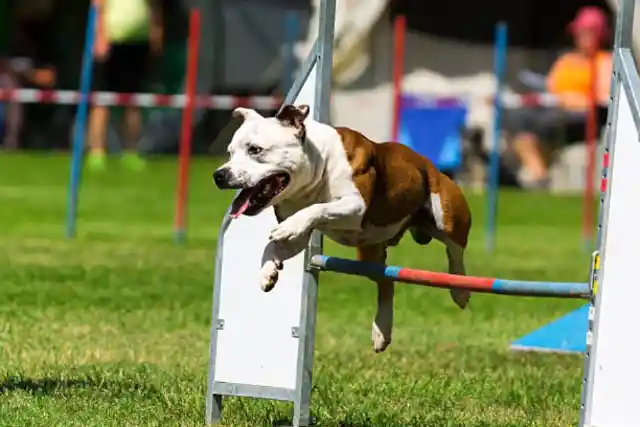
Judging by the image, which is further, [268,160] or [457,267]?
[457,267]

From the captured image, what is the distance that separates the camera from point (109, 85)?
20.1 m

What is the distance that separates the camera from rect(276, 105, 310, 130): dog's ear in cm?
573

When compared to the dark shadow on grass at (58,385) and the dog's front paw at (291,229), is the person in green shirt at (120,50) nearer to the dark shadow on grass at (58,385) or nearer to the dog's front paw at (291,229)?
the dark shadow on grass at (58,385)

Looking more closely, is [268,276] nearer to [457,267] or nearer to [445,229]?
[445,229]

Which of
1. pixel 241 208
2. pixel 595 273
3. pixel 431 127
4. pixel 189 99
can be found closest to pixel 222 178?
pixel 241 208

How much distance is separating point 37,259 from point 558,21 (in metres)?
11.8

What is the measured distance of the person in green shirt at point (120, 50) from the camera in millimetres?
19500

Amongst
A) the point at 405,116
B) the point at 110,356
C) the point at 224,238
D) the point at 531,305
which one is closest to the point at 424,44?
the point at 405,116

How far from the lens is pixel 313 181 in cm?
577

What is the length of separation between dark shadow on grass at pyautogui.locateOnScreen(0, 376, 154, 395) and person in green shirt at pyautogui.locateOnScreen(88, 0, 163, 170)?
1238 centimetres

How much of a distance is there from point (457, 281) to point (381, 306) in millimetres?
976

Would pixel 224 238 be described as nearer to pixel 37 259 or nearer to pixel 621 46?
pixel 621 46

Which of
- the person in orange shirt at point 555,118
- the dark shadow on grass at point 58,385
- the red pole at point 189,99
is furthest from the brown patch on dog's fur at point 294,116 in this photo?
the person in orange shirt at point 555,118

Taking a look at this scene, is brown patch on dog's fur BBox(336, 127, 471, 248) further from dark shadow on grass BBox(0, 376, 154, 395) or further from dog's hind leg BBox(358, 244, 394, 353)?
dark shadow on grass BBox(0, 376, 154, 395)
